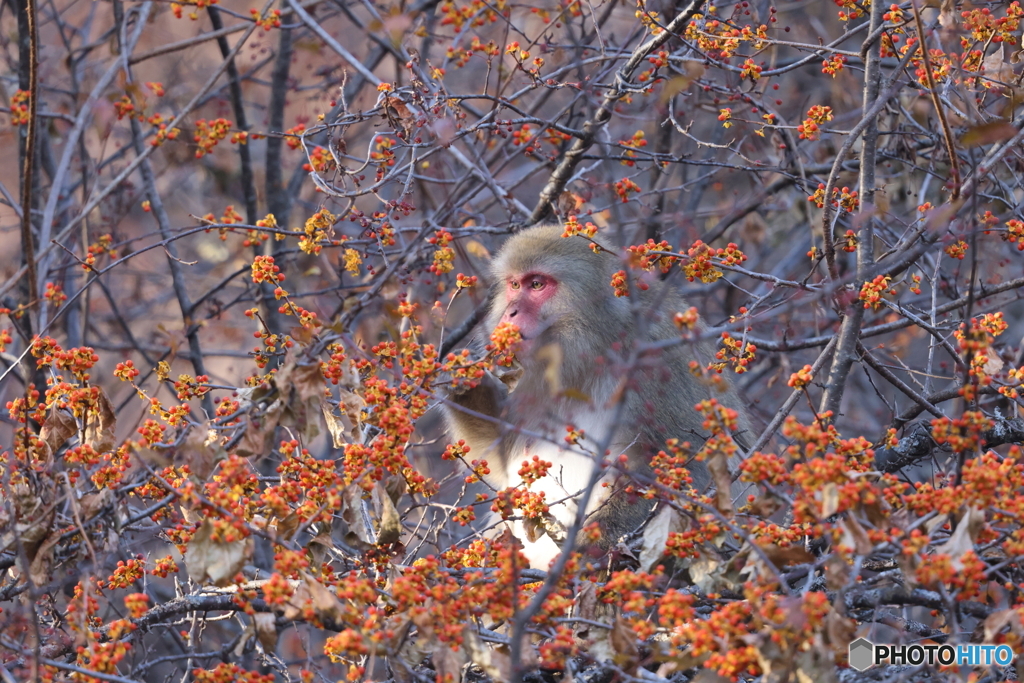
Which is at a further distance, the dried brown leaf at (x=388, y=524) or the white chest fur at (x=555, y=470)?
the white chest fur at (x=555, y=470)

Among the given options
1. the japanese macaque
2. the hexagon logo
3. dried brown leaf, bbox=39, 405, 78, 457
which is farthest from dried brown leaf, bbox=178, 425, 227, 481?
the japanese macaque

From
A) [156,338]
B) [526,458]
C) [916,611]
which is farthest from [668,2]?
[916,611]

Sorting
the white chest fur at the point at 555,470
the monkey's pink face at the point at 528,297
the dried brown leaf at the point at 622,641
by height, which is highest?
the monkey's pink face at the point at 528,297

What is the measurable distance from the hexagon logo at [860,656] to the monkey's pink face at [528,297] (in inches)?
85.6

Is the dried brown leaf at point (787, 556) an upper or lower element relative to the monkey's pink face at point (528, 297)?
lower

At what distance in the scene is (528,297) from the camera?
4812mm

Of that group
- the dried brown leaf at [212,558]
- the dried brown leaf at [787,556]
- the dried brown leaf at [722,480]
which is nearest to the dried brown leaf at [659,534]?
the dried brown leaf at [722,480]

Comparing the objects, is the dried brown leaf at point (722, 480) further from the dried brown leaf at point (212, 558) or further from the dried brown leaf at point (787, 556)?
the dried brown leaf at point (212, 558)

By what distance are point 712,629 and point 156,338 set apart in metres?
5.46

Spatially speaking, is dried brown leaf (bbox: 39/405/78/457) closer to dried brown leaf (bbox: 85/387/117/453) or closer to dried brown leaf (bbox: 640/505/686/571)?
dried brown leaf (bbox: 85/387/117/453)

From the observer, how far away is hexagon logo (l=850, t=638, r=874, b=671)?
279 centimetres

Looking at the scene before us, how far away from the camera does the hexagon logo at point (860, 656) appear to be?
279cm

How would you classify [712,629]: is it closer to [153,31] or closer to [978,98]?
[978,98]

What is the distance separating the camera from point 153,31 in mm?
8477
